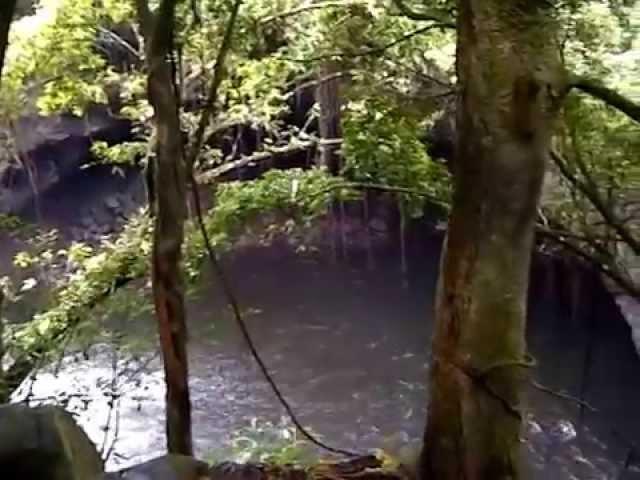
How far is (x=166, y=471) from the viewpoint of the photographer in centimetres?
253

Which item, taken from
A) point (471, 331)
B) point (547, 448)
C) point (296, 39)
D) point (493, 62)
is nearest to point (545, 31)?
point (493, 62)

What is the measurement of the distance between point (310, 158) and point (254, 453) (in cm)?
251

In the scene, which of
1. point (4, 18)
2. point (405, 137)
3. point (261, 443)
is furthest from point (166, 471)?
point (261, 443)

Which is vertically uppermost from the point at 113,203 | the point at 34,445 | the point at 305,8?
the point at 305,8

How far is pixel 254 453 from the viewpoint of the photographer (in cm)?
596

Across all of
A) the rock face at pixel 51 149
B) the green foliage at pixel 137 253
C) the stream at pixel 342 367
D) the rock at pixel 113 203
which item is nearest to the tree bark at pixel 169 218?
the green foliage at pixel 137 253

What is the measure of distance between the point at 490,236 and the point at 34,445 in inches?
50.7

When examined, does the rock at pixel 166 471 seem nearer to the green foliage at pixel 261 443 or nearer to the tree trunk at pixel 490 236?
the tree trunk at pixel 490 236

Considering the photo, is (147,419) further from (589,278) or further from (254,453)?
(589,278)

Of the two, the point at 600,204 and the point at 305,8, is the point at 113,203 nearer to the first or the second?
the point at 305,8

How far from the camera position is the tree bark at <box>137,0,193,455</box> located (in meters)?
3.27

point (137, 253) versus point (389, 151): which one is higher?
point (389, 151)

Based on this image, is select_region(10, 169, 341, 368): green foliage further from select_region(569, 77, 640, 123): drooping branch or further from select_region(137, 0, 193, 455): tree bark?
select_region(569, 77, 640, 123): drooping branch

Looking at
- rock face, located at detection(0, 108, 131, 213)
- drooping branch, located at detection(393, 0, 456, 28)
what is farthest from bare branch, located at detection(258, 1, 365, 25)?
rock face, located at detection(0, 108, 131, 213)
